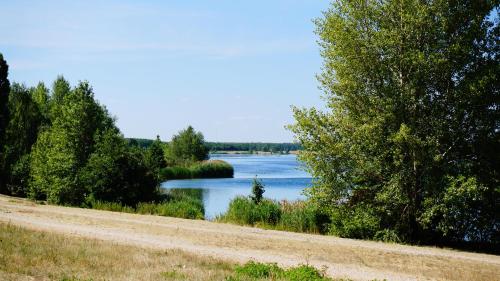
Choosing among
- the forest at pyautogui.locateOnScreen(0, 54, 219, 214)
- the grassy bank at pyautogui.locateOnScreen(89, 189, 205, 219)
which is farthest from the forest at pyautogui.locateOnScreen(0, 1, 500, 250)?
the forest at pyautogui.locateOnScreen(0, 54, 219, 214)

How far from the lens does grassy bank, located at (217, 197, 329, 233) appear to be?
2308 centimetres

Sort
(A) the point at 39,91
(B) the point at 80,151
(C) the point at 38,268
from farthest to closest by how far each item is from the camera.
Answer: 1. (A) the point at 39,91
2. (B) the point at 80,151
3. (C) the point at 38,268

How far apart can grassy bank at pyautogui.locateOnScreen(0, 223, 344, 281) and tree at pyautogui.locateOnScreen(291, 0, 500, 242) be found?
28.5 ft

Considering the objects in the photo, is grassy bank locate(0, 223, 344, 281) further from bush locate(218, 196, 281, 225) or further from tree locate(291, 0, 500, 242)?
bush locate(218, 196, 281, 225)

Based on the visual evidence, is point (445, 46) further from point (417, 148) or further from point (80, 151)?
point (80, 151)

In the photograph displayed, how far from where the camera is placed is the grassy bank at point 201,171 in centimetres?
7300

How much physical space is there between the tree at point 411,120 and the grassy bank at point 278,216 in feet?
6.38

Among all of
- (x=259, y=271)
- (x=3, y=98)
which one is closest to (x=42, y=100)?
(x=3, y=98)

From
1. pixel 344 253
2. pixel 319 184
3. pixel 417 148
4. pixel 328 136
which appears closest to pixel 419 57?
pixel 417 148

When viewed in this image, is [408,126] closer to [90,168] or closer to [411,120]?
[411,120]

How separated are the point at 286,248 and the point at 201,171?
61096mm

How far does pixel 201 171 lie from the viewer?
7762 cm

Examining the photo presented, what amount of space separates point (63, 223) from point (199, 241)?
6950mm

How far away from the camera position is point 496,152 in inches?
773
